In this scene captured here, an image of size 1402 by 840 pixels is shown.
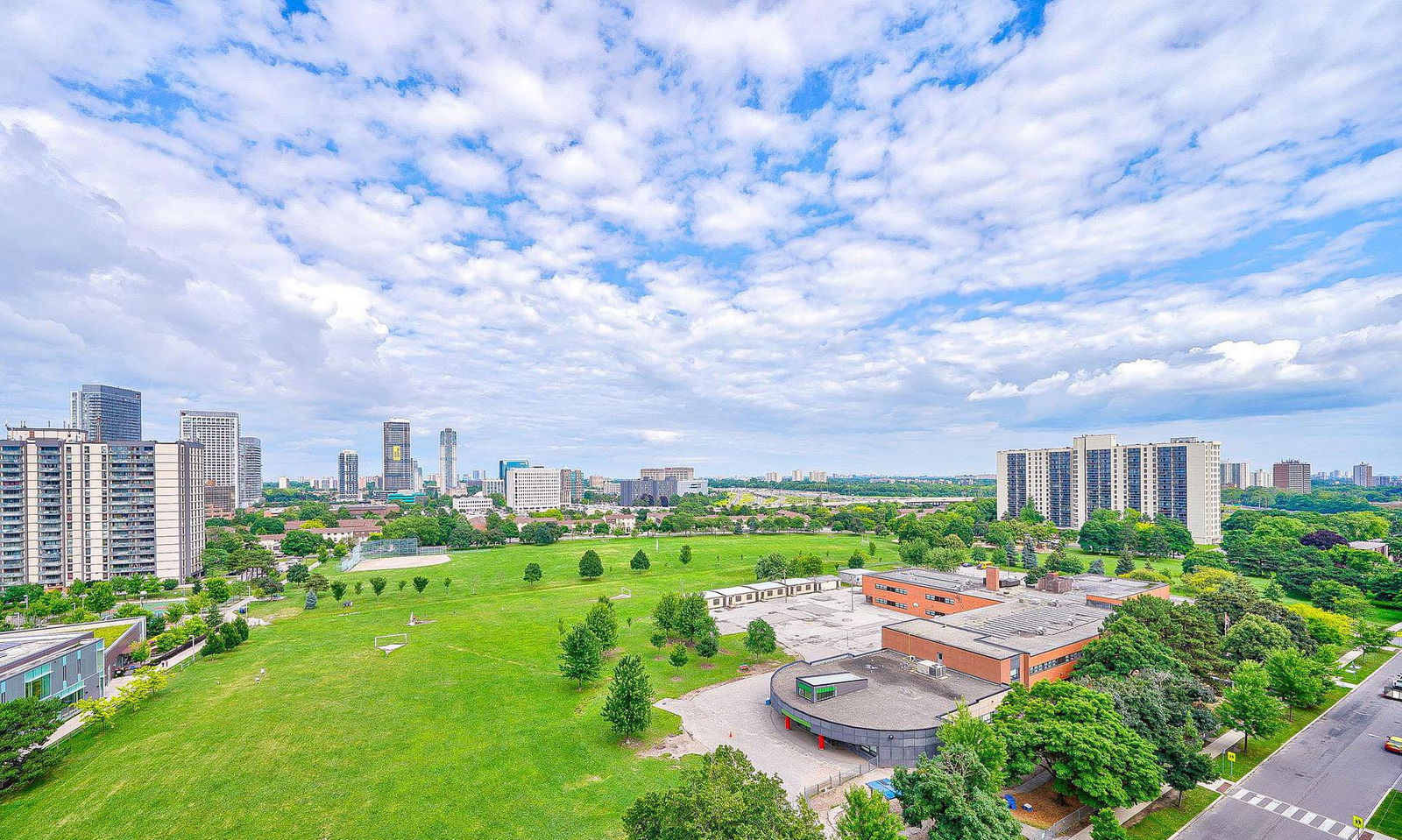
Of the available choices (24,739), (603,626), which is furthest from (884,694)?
(24,739)

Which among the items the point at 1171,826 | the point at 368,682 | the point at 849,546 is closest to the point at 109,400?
the point at 368,682

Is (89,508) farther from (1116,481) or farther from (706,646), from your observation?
(1116,481)

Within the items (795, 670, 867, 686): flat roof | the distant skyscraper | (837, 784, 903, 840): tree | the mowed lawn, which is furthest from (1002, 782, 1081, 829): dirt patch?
the distant skyscraper

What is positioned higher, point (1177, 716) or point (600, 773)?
point (1177, 716)

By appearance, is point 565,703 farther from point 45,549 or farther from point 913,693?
point 45,549

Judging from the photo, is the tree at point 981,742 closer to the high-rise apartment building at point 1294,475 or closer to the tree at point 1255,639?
the tree at point 1255,639

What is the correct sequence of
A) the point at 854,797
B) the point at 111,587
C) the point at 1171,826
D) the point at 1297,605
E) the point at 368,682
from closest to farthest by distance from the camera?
the point at 854,797, the point at 1171,826, the point at 368,682, the point at 1297,605, the point at 111,587
